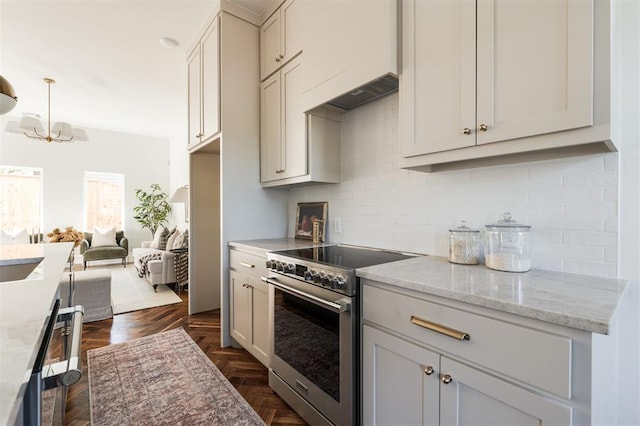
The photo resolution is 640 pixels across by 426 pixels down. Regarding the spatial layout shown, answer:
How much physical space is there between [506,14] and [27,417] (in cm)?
188

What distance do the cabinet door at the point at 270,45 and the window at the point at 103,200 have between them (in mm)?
5859

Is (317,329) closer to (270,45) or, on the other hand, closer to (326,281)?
(326,281)

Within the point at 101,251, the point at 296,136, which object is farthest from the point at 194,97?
the point at 101,251

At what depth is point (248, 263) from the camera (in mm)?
2318

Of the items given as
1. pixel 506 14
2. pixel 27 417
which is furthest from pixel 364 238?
pixel 27 417

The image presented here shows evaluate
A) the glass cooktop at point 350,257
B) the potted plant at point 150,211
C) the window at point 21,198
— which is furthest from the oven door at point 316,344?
the window at point 21,198

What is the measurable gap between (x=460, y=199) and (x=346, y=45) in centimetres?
113

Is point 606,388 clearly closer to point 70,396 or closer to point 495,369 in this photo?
point 495,369

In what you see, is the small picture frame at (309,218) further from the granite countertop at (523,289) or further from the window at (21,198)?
the window at (21,198)

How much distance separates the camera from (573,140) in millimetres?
1053

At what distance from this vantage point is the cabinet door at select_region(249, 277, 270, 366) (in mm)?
2111

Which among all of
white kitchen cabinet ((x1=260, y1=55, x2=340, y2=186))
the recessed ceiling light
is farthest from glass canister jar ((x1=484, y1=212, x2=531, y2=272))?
the recessed ceiling light

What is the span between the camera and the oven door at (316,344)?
1.44 meters

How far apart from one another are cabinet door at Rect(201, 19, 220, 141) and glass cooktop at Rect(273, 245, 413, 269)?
1.46 meters
